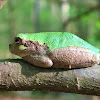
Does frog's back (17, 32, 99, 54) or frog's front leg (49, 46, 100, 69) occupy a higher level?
frog's back (17, 32, 99, 54)

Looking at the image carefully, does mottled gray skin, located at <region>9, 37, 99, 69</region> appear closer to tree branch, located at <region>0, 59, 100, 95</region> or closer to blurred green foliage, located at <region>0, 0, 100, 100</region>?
tree branch, located at <region>0, 59, 100, 95</region>

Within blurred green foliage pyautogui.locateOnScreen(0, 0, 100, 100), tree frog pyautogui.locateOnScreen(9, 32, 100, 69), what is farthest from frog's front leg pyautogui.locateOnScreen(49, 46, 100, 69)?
blurred green foliage pyautogui.locateOnScreen(0, 0, 100, 100)

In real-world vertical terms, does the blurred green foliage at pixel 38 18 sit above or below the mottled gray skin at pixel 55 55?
above

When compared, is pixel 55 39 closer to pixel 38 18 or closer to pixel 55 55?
pixel 55 55

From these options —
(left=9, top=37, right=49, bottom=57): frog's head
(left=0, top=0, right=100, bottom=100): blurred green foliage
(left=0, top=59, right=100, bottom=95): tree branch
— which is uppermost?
(left=0, top=0, right=100, bottom=100): blurred green foliage

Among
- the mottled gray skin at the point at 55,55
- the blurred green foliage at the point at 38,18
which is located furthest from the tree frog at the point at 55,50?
the blurred green foliage at the point at 38,18

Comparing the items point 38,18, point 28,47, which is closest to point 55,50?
point 28,47

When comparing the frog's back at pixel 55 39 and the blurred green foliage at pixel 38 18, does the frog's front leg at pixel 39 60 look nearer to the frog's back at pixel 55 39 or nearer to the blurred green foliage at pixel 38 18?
the frog's back at pixel 55 39
